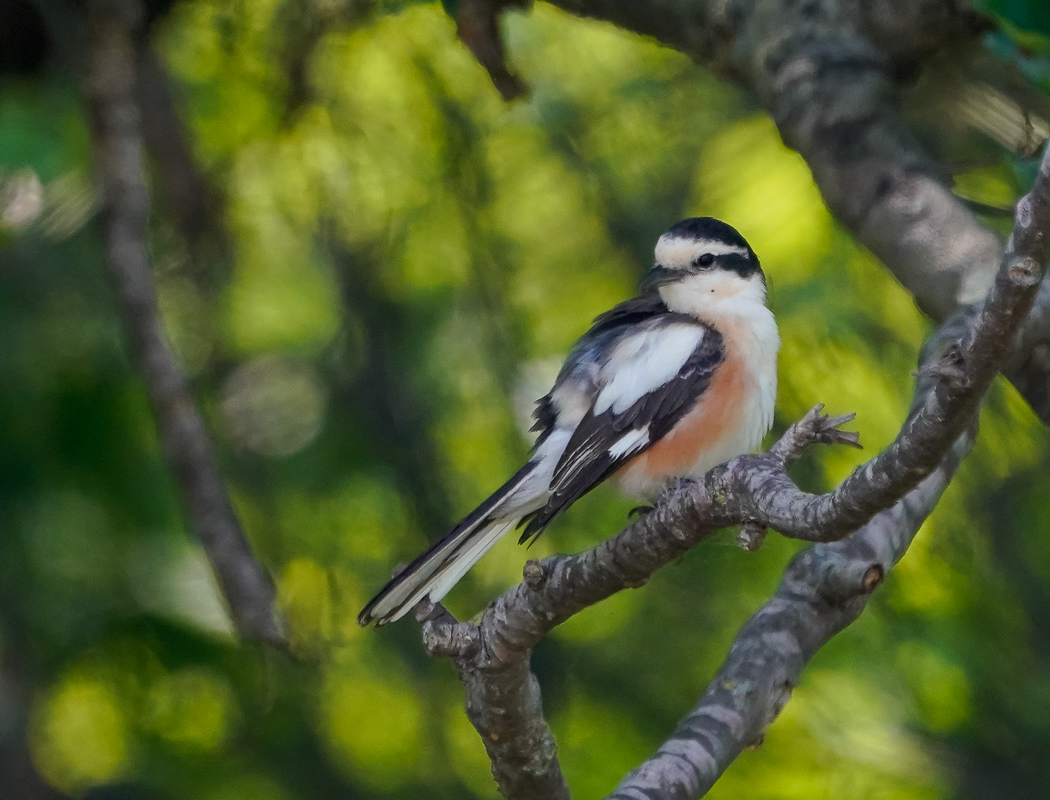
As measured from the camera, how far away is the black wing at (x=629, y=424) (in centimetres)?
315

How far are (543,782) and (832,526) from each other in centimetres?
109

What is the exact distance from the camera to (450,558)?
116 inches

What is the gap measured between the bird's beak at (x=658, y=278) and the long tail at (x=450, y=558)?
760mm

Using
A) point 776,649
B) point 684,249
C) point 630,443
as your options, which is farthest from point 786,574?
point 684,249

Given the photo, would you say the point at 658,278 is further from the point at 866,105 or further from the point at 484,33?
the point at 484,33

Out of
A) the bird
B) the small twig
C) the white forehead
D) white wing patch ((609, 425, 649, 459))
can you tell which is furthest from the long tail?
the small twig

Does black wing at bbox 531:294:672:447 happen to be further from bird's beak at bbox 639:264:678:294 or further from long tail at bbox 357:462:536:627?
long tail at bbox 357:462:536:627

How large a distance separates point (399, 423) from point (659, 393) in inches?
54.8

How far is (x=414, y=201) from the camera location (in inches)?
191

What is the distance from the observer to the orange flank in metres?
3.40

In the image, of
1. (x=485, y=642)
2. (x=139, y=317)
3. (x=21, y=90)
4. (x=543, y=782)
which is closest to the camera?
(x=485, y=642)

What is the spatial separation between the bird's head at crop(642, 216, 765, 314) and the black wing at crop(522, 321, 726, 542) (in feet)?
0.69

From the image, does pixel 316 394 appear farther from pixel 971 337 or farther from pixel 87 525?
pixel 971 337

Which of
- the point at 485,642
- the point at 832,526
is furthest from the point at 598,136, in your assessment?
the point at 832,526
